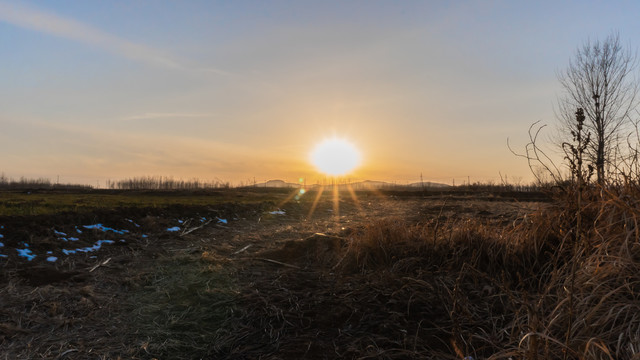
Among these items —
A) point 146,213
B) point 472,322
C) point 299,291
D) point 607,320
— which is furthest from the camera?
point 146,213

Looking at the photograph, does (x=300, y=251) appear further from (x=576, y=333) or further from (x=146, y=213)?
(x=146, y=213)

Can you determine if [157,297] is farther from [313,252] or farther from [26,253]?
[26,253]

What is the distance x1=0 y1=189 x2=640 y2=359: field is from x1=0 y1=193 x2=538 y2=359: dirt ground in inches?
0.8

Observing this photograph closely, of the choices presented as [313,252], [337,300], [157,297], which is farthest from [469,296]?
[157,297]

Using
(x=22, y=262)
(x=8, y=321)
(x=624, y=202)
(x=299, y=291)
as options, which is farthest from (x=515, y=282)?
(x=22, y=262)

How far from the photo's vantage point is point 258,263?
5391mm

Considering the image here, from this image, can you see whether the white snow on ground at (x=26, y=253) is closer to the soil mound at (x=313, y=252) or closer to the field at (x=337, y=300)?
the field at (x=337, y=300)

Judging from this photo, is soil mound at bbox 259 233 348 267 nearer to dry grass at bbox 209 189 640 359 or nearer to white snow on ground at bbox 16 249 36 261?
dry grass at bbox 209 189 640 359

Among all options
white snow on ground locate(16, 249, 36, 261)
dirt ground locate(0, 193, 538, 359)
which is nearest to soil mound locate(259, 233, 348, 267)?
dirt ground locate(0, 193, 538, 359)

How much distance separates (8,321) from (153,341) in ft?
5.73

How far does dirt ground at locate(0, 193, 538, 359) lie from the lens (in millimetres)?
3088

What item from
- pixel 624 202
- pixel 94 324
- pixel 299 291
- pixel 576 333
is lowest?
pixel 94 324

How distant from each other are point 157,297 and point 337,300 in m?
2.29

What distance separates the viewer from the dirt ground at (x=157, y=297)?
3.09 m
